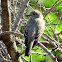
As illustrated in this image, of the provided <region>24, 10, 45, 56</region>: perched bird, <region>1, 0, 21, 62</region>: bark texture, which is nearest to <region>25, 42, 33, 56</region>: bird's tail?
<region>24, 10, 45, 56</region>: perched bird

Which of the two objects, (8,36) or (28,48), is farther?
(8,36)

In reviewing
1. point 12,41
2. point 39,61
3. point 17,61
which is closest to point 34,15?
point 12,41

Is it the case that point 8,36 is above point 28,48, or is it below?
above

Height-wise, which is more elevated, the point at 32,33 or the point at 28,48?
the point at 32,33

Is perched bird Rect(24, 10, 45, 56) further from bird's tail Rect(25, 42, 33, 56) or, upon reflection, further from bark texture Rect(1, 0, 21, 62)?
bark texture Rect(1, 0, 21, 62)

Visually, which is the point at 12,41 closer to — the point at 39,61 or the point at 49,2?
the point at 39,61

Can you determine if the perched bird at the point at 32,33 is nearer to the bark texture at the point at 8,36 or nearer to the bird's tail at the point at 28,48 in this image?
the bird's tail at the point at 28,48

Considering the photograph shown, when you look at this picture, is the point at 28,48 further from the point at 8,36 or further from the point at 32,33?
the point at 8,36

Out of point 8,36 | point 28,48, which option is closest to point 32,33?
point 28,48

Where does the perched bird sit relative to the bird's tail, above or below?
above

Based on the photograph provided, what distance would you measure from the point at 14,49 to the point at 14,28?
429 mm

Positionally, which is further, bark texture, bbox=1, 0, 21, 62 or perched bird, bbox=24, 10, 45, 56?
perched bird, bbox=24, 10, 45, 56

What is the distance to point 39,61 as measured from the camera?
14.8 feet

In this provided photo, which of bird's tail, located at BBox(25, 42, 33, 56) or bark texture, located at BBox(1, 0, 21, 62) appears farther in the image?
bird's tail, located at BBox(25, 42, 33, 56)
